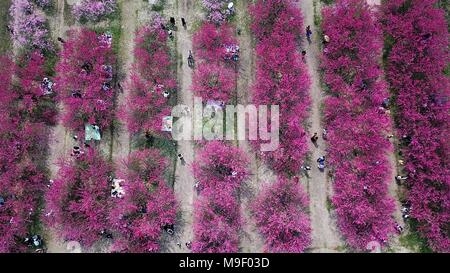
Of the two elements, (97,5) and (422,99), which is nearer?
(422,99)

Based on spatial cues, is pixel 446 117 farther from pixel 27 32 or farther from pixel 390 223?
pixel 27 32

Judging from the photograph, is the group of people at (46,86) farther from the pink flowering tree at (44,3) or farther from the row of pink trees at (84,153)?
the pink flowering tree at (44,3)

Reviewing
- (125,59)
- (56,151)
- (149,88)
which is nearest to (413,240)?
(149,88)

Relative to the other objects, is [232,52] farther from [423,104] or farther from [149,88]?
[423,104]

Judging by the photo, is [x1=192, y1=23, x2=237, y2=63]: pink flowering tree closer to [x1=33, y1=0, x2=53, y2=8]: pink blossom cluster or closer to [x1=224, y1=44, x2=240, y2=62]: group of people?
[x1=224, y1=44, x2=240, y2=62]: group of people

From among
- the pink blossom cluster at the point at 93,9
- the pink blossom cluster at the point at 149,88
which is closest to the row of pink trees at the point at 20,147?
the pink blossom cluster at the point at 93,9
